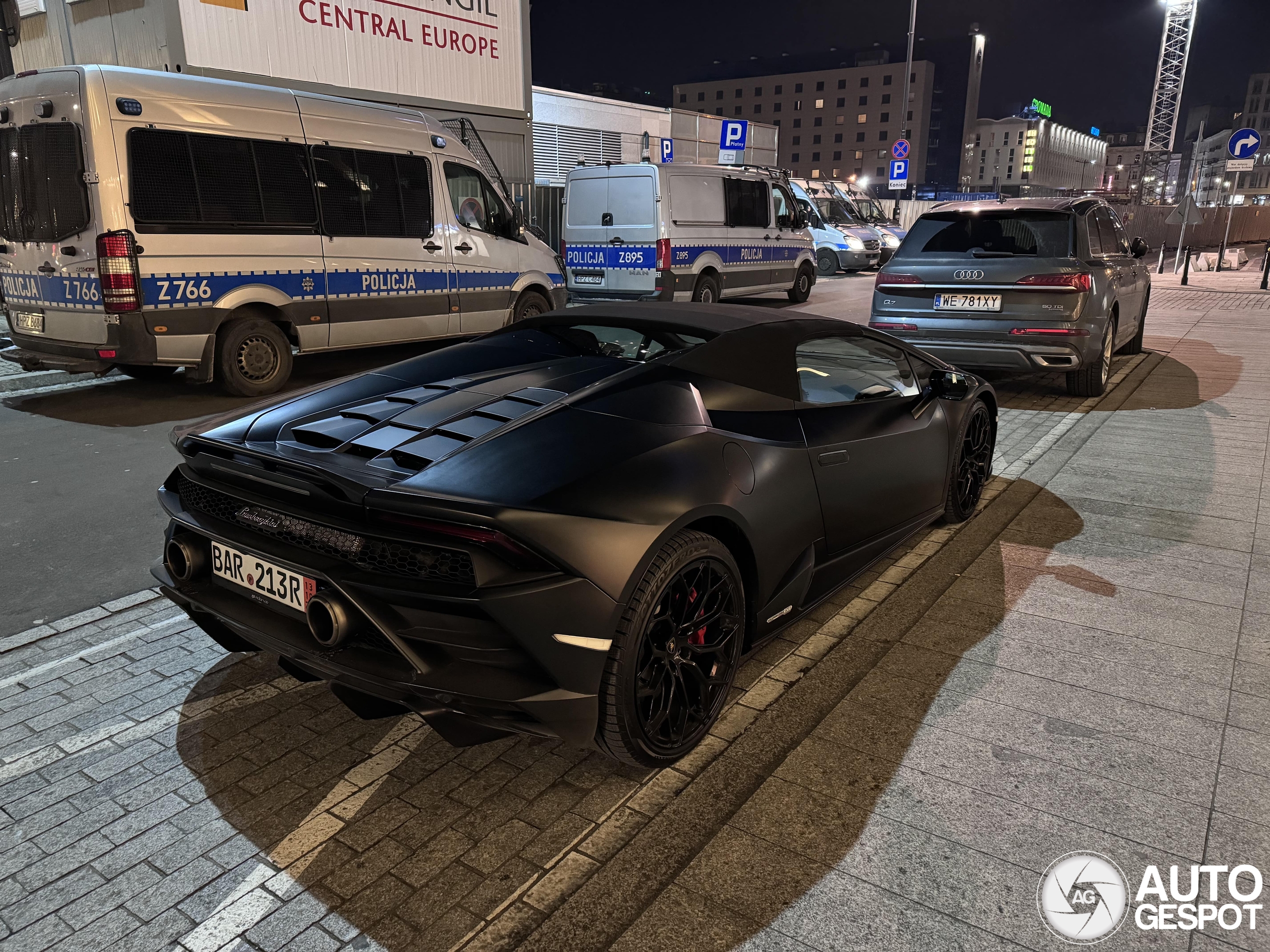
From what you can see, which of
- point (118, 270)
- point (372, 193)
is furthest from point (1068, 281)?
point (118, 270)

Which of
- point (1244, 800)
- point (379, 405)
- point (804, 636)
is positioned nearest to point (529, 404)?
point (379, 405)

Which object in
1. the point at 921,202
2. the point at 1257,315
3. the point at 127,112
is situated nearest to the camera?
the point at 127,112

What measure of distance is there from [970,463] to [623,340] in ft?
7.62

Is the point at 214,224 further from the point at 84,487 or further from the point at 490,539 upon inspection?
the point at 490,539

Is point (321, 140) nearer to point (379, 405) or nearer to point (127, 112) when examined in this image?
point (127, 112)

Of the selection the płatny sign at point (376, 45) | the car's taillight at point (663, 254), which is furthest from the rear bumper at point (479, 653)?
the płatny sign at point (376, 45)

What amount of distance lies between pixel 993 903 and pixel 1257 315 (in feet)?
51.7

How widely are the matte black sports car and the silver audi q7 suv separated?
4.48 metres

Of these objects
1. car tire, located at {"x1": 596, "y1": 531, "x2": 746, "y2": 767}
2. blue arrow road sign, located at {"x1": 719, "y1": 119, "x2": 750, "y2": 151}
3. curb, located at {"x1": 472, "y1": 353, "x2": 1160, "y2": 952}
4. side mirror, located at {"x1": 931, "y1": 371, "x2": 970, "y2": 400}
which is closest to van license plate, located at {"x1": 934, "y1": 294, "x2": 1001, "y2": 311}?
side mirror, located at {"x1": 931, "y1": 371, "x2": 970, "y2": 400}

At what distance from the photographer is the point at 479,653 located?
2.14 m

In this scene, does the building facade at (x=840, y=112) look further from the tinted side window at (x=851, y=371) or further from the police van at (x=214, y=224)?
the tinted side window at (x=851, y=371)

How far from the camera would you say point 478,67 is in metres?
15.5

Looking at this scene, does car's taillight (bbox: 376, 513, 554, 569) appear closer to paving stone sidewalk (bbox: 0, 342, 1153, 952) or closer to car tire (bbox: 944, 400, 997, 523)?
paving stone sidewalk (bbox: 0, 342, 1153, 952)

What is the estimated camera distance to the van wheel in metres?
7.75
